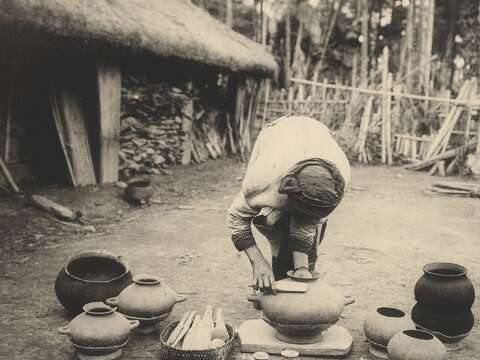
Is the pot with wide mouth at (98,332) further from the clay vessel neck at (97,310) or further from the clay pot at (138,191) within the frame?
the clay pot at (138,191)

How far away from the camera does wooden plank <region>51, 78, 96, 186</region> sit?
837 centimetres

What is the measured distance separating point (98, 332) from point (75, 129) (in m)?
5.39

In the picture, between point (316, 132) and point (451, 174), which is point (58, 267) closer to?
point (316, 132)

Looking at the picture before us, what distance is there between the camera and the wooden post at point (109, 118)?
8.73m

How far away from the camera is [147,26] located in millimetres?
9195

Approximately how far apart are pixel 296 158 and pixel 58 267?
301 centimetres

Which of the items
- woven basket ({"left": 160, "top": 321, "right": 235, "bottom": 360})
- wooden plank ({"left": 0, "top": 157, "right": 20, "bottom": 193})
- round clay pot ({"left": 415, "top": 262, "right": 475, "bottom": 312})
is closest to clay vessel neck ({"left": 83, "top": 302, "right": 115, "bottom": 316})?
woven basket ({"left": 160, "top": 321, "right": 235, "bottom": 360})

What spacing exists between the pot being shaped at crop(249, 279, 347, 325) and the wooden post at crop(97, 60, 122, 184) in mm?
5621

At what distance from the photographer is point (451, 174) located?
1302 centimetres

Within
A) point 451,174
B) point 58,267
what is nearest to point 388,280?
point 58,267

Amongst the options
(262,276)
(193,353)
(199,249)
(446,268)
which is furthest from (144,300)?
(199,249)

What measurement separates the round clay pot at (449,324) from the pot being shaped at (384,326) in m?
0.27

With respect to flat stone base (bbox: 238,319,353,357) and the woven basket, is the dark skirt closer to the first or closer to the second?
flat stone base (bbox: 238,319,353,357)

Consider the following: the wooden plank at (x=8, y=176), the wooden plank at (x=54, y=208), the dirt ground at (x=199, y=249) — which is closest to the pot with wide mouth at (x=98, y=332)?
the dirt ground at (x=199, y=249)
